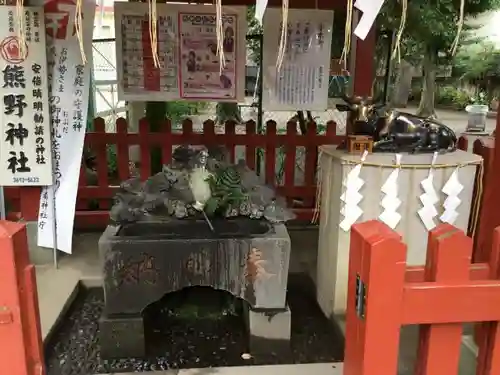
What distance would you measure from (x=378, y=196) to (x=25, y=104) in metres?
2.97

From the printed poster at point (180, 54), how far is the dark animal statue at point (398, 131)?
1891 mm

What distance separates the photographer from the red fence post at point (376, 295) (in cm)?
157

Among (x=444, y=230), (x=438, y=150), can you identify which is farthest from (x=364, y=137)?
(x=444, y=230)

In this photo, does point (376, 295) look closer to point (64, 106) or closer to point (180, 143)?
point (64, 106)

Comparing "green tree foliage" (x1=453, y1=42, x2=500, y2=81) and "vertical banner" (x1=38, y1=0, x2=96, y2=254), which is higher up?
"green tree foliage" (x1=453, y1=42, x2=500, y2=81)

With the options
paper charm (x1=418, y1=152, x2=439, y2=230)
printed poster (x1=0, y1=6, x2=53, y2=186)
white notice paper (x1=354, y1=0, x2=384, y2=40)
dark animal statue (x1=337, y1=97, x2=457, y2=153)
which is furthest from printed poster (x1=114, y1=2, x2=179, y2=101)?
white notice paper (x1=354, y1=0, x2=384, y2=40)

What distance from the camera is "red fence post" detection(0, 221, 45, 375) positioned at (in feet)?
5.63

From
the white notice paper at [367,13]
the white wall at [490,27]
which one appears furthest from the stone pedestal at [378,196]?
the white wall at [490,27]

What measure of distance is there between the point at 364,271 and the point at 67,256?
390cm

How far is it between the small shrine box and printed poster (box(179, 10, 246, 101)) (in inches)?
79.4

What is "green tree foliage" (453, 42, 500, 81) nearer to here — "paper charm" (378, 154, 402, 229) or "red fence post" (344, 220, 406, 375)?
"paper charm" (378, 154, 402, 229)

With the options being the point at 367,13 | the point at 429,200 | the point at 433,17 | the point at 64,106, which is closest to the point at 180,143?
the point at 64,106

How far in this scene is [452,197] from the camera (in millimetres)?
3523

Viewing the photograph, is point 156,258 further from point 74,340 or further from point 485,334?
point 485,334
